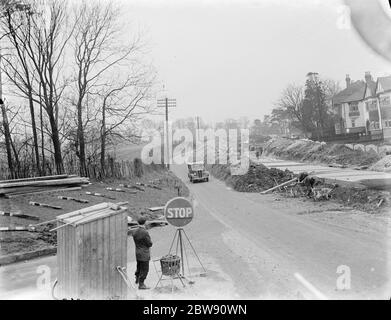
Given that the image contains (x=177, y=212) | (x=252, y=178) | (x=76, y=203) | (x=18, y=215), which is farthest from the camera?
(x=252, y=178)

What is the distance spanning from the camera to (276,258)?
10523 mm

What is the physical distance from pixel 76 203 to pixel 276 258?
6640mm

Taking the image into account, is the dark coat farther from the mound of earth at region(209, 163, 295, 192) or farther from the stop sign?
the mound of earth at region(209, 163, 295, 192)

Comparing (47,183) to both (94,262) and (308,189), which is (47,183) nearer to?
(94,262)

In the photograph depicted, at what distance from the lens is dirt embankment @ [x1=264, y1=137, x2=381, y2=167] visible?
34875mm

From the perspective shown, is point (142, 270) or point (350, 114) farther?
point (350, 114)

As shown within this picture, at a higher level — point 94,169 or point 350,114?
point 350,114

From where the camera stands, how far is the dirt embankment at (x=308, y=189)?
18403 mm

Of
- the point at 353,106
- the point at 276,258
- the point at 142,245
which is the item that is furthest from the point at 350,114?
the point at 142,245

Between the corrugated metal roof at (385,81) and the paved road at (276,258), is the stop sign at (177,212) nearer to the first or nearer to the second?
the paved road at (276,258)

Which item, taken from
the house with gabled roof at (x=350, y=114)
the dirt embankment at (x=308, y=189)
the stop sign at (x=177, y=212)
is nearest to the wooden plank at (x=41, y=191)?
the stop sign at (x=177, y=212)

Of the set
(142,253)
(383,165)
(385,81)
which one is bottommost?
(142,253)
